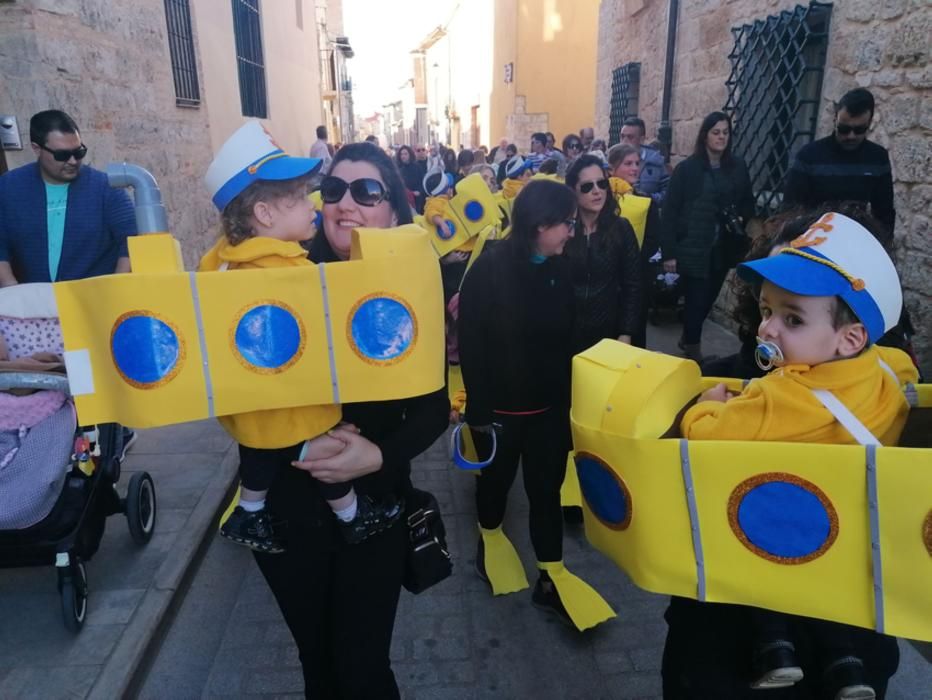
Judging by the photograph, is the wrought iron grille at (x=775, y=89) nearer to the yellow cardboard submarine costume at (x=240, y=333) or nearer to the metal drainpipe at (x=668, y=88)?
the metal drainpipe at (x=668, y=88)

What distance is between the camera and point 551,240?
2.83 meters

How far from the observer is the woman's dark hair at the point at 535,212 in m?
2.79

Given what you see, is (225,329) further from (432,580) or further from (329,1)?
(329,1)

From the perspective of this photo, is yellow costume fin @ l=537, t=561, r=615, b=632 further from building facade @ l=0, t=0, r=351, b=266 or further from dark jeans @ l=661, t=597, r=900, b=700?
building facade @ l=0, t=0, r=351, b=266

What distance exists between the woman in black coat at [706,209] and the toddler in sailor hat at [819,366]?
4358mm

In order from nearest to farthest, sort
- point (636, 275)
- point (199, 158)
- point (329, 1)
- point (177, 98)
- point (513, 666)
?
point (513, 666)
point (636, 275)
point (177, 98)
point (199, 158)
point (329, 1)

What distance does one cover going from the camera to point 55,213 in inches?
151

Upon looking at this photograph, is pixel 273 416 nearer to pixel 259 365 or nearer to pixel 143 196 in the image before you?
pixel 259 365

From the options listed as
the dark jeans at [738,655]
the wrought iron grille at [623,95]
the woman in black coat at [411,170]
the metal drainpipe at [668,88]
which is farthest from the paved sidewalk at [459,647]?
the woman in black coat at [411,170]

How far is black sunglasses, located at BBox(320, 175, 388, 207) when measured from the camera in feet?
6.51

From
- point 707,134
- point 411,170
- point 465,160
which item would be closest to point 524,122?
point 411,170

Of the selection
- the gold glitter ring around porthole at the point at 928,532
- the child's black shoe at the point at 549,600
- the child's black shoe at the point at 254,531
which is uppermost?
the gold glitter ring around porthole at the point at 928,532

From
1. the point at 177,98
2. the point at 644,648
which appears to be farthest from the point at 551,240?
the point at 177,98

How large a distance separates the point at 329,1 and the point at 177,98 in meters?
32.7
